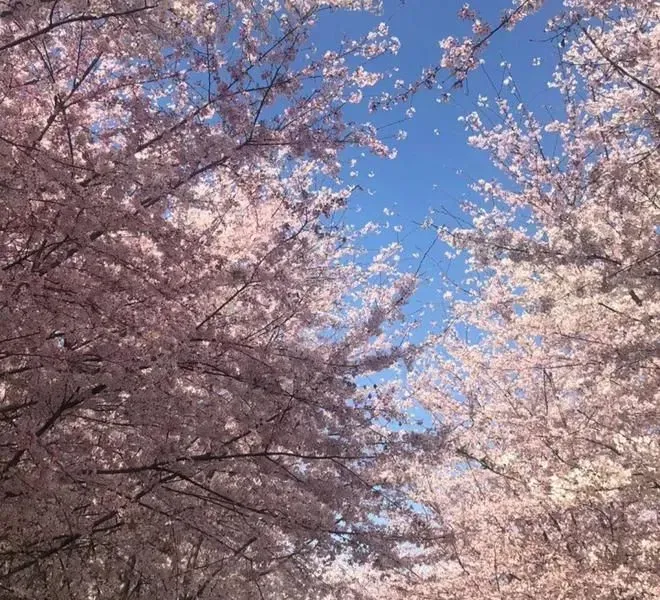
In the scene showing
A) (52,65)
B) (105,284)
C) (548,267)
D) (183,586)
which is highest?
(52,65)

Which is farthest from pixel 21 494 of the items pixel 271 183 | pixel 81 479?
pixel 271 183

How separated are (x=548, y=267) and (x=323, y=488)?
294 cm

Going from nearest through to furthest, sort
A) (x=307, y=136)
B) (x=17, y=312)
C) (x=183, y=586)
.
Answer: (x=17, y=312) → (x=307, y=136) → (x=183, y=586)

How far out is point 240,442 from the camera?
17.9 feet

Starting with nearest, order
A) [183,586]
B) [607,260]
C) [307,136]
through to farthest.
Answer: [307,136] < [607,260] < [183,586]

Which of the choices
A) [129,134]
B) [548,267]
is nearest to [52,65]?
[129,134]

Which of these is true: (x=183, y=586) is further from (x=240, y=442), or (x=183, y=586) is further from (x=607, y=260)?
(x=607, y=260)

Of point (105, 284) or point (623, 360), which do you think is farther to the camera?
point (623, 360)

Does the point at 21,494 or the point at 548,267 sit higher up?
the point at 548,267

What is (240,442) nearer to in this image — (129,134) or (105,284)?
(105,284)

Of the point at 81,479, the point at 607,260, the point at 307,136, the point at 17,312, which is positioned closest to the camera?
the point at 17,312

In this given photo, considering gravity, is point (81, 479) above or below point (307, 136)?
below

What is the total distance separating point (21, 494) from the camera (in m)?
4.63

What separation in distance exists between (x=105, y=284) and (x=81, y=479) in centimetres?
146
